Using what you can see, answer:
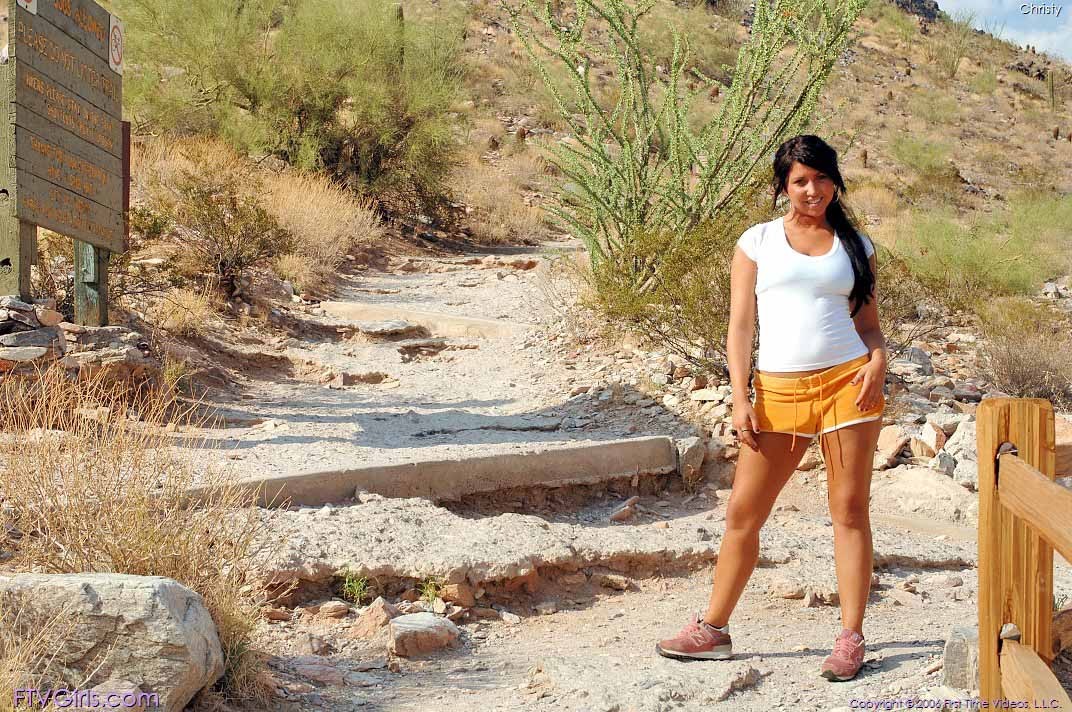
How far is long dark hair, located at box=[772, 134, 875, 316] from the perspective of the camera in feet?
10.0

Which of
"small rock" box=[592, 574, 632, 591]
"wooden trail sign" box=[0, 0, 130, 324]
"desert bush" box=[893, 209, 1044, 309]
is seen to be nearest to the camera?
"small rock" box=[592, 574, 632, 591]

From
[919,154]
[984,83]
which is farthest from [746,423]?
[984,83]

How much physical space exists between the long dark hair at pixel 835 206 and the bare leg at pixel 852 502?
0.39m

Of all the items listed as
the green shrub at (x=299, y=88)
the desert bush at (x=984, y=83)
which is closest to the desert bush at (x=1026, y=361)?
the green shrub at (x=299, y=88)

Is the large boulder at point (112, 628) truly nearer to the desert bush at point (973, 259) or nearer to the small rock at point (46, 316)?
the small rock at point (46, 316)

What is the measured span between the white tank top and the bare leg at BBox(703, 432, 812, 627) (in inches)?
10.1

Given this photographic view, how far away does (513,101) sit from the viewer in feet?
92.4

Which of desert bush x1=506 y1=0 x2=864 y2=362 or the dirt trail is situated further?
desert bush x1=506 y1=0 x2=864 y2=362

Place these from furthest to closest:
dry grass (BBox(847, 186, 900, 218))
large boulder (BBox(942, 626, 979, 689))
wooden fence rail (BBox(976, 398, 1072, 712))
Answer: dry grass (BBox(847, 186, 900, 218)) → large boulder (BBox(942, 626, 979, 689)) → wooden fence rail (BBox(976, 398, 1072, 712))

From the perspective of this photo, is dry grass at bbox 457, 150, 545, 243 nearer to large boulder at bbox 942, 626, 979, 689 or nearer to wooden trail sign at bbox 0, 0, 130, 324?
wooden trail sign at bbox 0, 0, 130, 324

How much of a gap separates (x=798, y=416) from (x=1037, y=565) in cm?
99

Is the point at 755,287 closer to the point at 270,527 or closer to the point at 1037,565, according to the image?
the point at 1037,565

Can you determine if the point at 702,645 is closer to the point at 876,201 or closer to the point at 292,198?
the point at 292,198

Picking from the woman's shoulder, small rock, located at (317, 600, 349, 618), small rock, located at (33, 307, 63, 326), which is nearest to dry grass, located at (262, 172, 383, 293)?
small rock, located at (33, 307, 63, 326)
